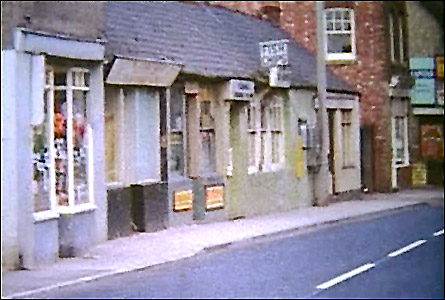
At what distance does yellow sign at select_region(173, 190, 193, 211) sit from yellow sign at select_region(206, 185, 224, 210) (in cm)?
39

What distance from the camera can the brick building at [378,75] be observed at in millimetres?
6230

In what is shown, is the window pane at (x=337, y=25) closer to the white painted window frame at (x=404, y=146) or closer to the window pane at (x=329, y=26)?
the window pane at (x=329, y=26)

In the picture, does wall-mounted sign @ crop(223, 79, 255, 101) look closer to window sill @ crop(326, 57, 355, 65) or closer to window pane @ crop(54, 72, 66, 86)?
window sill @ crop(326, 57, 355, 65)

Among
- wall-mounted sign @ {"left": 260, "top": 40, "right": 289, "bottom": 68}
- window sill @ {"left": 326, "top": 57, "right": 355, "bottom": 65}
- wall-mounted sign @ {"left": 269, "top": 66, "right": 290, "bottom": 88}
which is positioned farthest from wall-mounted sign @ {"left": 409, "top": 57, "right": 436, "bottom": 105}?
wall-mounted sign @ {"left": 269, "top": 66, "right": 290, "bottom": 88}

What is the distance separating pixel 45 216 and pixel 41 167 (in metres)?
0.34

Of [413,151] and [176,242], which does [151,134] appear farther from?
[413,151]

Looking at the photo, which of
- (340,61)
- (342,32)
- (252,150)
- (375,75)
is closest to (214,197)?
(252,150)

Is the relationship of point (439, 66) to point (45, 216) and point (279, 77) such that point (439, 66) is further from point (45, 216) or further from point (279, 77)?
point (279, 77)

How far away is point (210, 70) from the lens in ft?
34.4

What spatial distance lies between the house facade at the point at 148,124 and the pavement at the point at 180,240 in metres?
0.20

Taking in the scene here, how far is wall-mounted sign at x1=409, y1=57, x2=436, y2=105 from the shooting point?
528cm

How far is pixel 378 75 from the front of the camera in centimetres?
714

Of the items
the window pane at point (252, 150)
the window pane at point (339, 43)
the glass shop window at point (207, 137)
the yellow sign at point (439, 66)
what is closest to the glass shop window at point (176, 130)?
the glass shop window at point (207, 137)

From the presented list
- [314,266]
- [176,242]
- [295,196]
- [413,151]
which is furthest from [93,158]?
[295,196]
